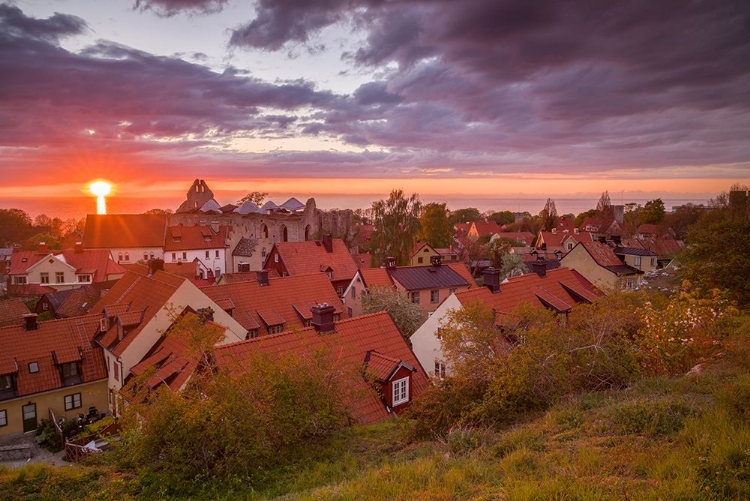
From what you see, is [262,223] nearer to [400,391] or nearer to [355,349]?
[355,349]

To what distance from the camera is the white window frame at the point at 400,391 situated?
1800 cm

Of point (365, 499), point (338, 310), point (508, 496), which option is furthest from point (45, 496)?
point (338, 310)

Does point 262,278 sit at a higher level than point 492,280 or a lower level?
higher

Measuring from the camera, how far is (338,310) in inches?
1253

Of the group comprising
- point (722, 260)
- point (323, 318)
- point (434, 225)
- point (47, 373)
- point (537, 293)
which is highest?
point (434, 225)

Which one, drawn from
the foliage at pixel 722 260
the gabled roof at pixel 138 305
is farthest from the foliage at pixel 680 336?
the gabled roof at pixel 138 305

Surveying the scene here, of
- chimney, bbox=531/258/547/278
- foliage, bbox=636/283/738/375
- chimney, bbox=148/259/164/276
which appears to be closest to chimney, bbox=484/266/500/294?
chimney, bbox=531/258/547/278

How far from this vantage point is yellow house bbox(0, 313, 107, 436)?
879 inches

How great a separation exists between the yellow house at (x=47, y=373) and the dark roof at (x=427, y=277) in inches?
848

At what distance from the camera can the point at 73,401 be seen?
2383cm

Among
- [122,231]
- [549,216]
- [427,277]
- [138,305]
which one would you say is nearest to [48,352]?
[138,305]

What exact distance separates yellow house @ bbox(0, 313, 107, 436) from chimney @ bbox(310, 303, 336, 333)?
13.7 m

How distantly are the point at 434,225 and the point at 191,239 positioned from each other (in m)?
39.1

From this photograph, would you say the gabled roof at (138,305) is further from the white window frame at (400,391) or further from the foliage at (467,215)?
the foliage at (467,215)
